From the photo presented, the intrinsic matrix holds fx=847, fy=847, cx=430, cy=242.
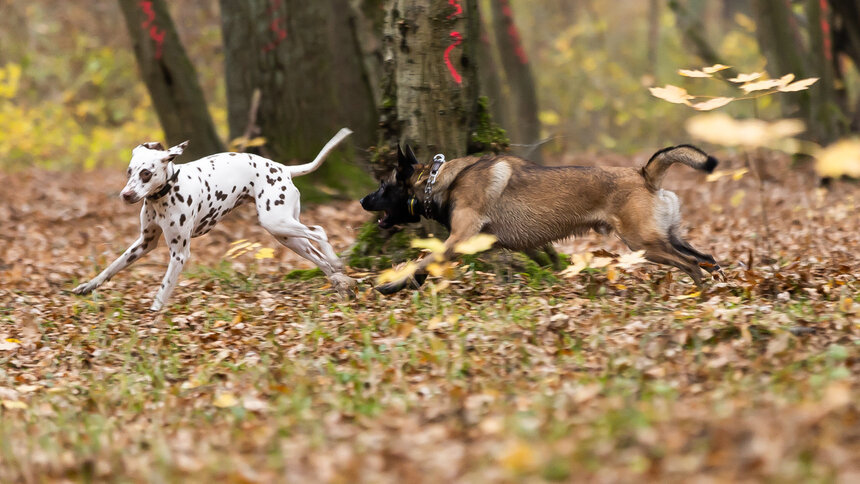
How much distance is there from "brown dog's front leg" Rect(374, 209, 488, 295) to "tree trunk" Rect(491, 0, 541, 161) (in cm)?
976

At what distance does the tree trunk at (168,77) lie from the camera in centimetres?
1239

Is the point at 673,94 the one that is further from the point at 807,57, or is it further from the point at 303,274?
the point at 807,57

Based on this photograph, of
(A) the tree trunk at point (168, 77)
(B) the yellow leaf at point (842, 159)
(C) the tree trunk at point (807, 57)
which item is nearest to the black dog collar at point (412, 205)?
(B) the yellow leaf at point (842, 159)

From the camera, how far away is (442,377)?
17.0ft

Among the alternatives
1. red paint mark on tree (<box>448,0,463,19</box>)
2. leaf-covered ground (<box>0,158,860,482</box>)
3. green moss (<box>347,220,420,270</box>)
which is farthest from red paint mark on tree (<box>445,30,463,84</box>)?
leaf-covered ground (<box>0,158,860,482</box>)

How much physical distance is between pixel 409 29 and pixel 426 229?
1850mm

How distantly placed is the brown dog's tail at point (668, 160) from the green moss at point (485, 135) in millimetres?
1606

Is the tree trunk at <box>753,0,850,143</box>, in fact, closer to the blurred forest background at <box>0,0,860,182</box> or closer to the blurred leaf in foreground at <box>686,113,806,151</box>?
the blurred forest background at <box>0,0,860,182</box>

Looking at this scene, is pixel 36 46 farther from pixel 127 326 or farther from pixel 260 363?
pixel 260 363

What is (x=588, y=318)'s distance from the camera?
625 centimetres

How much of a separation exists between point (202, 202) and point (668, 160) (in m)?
4.09

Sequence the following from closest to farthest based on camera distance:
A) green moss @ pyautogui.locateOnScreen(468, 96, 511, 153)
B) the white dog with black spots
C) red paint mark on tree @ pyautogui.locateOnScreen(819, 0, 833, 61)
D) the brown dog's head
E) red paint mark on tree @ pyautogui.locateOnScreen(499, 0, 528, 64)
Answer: the white dog with black spots, the brown dog's head, green moss @ pyautogui.locateOnScreen(468, 96, 511, 153), red paint mark on tree @ pyautogui.locateOnScreen(819, 0, 833, 61), red paint mark on tree @ pyautogui.locateOnScreen(499, 0, 528, 64)

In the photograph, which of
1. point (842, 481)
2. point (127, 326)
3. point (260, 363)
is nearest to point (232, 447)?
point (260, 363)

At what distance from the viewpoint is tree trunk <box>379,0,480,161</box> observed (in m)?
7.59
